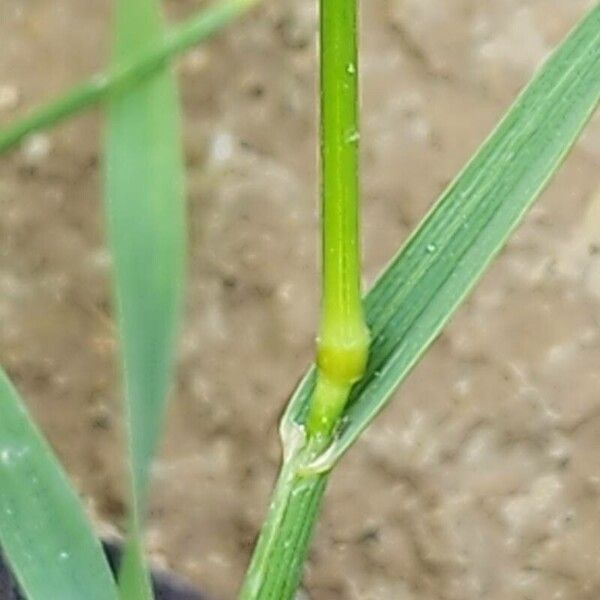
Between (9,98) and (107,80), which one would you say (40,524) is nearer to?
(107,80)

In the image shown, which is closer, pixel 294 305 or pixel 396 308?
pixel 396 308

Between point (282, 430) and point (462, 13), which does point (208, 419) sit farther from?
point (282, 430)

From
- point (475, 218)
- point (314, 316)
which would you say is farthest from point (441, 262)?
point (314, 316)

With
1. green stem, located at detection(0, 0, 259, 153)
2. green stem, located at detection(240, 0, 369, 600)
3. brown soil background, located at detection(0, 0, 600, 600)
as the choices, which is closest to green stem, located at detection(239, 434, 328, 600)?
green stem, located at detection(240, 0, 369, 600)

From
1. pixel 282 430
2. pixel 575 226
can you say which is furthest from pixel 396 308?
pixel 575 226

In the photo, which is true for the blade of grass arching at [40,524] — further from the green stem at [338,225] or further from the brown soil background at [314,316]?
the brown soil background at [314,316]

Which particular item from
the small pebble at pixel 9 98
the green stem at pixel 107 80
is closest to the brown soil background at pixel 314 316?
the small pebble at pixel 9 98
